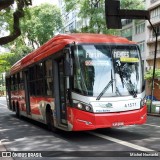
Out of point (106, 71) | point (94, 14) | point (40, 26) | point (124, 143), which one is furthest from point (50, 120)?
point (40, 26)

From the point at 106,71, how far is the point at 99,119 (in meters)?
1.40

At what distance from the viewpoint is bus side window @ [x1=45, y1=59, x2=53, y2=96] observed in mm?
13165

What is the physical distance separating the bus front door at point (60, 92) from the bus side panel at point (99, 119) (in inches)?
33.6

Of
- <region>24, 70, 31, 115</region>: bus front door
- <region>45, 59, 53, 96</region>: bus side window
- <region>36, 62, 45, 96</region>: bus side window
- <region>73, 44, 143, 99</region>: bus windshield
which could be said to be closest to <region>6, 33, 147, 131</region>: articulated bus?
<region>73, 44, 143, 99</region>: bus windshield

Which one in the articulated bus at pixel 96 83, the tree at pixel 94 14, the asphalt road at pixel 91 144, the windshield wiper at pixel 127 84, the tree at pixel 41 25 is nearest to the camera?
the asphalt road at pixel 91 144

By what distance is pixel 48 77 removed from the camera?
44.5ft

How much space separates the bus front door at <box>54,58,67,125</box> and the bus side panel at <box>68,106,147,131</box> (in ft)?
2.80

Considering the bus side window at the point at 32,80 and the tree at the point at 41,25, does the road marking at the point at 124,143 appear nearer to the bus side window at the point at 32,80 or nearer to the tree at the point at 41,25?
the bus side window at the point at 32,80

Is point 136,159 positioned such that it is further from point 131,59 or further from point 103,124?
point 131,59

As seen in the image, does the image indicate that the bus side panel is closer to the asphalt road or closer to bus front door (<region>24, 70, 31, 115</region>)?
the asphalt road

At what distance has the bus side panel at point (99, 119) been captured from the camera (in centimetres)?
1081

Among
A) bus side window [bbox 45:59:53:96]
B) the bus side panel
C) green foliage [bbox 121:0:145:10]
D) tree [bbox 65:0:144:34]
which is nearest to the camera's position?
the bus side panel

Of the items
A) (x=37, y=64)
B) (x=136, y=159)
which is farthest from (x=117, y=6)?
(x=136, y=159)

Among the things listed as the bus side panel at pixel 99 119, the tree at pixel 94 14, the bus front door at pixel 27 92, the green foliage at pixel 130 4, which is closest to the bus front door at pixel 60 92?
the bus side panel at pixel 99 119
